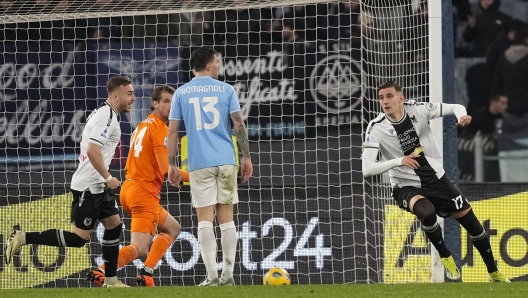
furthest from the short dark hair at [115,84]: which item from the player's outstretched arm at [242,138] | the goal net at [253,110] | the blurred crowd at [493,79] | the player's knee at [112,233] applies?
the blurred crowd at [493,79]

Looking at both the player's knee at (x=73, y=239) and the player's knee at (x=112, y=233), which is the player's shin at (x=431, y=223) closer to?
the player's knee at (x=112, y=233)

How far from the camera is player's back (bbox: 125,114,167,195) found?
393 inches

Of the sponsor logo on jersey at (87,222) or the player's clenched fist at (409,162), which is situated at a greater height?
the player's clenched fist at (409,162)

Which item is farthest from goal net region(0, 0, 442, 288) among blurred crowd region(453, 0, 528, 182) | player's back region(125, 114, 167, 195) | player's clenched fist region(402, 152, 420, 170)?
player's clenched fist region(402, 152, 420, 170)

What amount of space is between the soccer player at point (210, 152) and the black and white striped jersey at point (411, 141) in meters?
1.37

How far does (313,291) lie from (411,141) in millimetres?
2157

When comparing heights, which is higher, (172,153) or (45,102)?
(45,102)

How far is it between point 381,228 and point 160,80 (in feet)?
10.4

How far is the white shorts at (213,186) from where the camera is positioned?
8734 millimetres

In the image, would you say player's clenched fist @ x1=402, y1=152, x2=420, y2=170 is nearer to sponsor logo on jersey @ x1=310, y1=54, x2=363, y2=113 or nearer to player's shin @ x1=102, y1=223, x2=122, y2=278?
player's shin @ x1=102, y1=223, x2=122, y2=278

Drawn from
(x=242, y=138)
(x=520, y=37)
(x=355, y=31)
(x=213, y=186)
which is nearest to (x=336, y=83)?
(x=355, y=31)

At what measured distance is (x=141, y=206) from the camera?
996 cm

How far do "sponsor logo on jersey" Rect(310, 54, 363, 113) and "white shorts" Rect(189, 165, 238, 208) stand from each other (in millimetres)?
3889

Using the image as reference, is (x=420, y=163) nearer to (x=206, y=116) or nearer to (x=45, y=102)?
(x=206, y=116)
